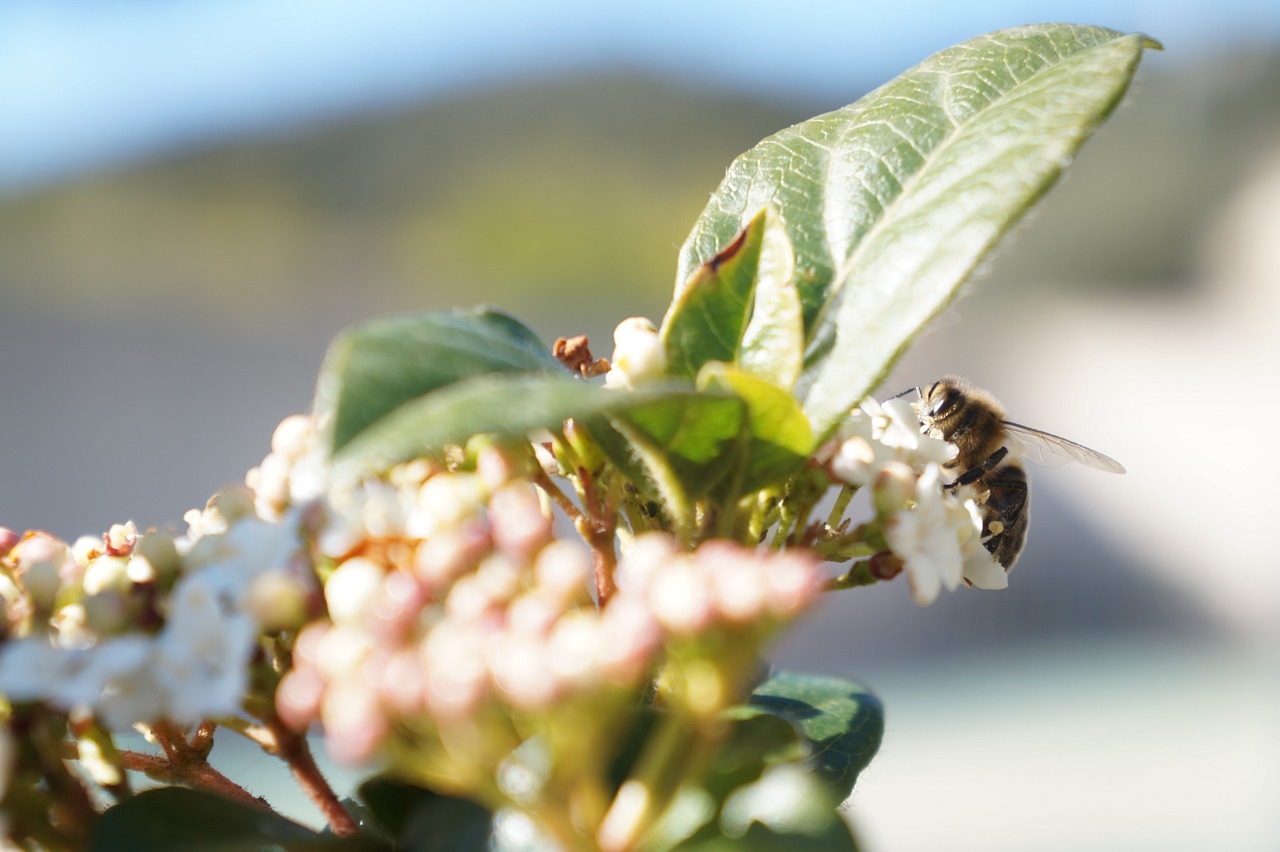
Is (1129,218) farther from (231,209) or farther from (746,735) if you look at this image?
(746,735)

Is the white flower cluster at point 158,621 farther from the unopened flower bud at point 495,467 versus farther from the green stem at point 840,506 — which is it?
the green stem at point 840,506

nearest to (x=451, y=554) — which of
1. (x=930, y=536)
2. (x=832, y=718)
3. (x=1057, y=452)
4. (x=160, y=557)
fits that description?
(x=160, y=557)

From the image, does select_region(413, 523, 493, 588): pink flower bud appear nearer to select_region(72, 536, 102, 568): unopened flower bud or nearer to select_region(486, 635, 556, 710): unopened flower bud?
select_region(486, 635, 556, 710): unopened flower bud

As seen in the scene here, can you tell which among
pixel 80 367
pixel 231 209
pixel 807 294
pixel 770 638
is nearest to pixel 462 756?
pixel 770 638

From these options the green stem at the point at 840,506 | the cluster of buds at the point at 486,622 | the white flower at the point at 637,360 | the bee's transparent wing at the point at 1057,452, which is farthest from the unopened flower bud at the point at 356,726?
the bee's transparent wing at the point at 1057,452

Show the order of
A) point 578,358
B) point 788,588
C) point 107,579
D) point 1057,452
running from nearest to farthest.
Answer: point 788,588, point 107,579, point 578,358, point 1057,452

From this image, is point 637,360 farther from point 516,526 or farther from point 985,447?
point 985,447
